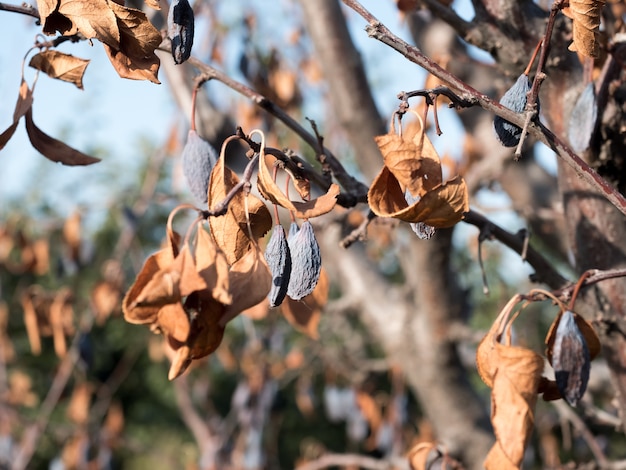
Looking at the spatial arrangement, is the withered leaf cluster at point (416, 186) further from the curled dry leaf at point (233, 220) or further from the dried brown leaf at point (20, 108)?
the dried brown leaf at point (20, 108)

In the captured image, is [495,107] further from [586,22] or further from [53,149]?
[53,149]

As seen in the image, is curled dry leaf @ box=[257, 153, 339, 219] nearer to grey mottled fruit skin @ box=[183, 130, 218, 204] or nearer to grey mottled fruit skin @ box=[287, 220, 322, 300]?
grey mottled fruit skin @ box=[287, 220, 322, 300]

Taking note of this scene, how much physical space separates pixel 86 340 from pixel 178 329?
1.35 m

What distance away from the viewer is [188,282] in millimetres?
411

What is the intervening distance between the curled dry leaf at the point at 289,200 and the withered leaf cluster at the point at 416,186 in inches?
1.1

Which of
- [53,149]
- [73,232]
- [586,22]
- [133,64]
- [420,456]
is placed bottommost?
[73,232]

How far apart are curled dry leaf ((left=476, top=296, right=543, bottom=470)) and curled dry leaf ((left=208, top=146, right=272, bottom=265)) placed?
17 centimetres

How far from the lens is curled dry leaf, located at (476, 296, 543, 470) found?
17.2 inches

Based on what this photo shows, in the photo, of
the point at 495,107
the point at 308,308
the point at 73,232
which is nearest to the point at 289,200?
the point at 495,107

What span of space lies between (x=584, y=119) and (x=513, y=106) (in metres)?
0.16

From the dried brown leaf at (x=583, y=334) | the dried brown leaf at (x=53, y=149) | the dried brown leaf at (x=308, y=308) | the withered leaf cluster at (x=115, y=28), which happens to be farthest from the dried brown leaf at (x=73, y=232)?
the dried brown leaf at (x=583, y=334)

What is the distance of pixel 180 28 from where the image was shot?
54cm

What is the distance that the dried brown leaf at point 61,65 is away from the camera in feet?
1.88

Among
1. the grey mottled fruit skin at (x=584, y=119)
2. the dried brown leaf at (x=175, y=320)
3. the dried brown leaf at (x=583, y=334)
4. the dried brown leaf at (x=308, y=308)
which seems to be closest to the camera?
the dried brown leaf at (x=175, y=320)
